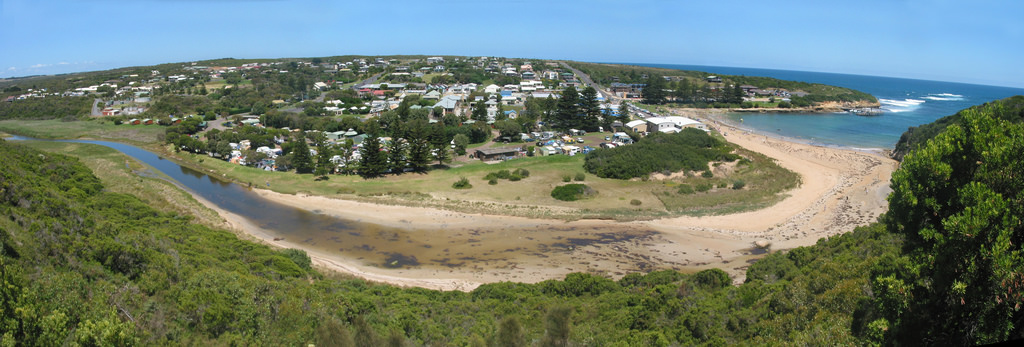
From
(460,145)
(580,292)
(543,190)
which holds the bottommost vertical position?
(580,292)

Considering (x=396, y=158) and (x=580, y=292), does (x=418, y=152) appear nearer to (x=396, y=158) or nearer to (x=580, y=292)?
(x=396, y=158)

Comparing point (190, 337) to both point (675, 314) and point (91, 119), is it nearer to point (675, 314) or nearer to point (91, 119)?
point (675, 314)

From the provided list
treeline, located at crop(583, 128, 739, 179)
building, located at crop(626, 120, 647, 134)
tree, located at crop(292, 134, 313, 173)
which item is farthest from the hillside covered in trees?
building, located at crop(626, 120, 647, 134)

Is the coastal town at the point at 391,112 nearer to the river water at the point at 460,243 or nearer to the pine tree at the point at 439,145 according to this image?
the pine tree at the point at 439,145

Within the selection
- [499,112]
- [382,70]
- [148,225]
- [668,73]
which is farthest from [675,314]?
[668,73]

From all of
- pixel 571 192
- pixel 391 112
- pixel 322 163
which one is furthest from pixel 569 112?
pixel 322 163

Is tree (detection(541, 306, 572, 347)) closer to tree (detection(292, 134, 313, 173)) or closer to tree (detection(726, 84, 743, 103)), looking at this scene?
tree (detection(292, 134, 313, 173))
